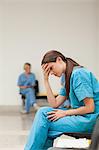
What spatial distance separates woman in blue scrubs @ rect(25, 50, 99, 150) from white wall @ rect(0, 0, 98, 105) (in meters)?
6.91

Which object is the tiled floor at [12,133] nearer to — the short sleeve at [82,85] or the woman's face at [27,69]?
the woman's face at [27,69]

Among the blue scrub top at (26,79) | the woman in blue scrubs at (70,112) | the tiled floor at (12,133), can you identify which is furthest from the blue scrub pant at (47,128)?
the blue scrub top at (26,79)

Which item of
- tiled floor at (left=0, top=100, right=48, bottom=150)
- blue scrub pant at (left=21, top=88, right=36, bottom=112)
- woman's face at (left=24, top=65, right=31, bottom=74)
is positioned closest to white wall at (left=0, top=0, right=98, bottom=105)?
woman's face at (left=24, top=65, right=31, bottom=74)

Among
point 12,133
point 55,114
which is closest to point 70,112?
point 55,114

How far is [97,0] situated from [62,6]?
0.98 meters

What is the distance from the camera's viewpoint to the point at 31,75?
9484 mm

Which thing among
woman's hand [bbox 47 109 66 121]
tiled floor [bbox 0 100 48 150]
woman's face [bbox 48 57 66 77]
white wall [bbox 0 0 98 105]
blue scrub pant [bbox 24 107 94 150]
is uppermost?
white wall [bbox 0 0 98 105]

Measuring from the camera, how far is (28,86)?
9.37 metres

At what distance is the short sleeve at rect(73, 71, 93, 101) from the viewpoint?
2.76m

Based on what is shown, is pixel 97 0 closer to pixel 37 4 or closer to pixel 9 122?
pixel 37 4

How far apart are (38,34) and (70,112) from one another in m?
7.18

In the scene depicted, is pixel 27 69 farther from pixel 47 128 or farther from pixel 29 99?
pixel 47 128

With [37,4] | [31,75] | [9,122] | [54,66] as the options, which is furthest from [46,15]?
[54,66]

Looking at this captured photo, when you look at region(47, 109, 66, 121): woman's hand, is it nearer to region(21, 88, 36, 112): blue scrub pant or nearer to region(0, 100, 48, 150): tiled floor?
region(0, 100, 48, 150): tiled floor
